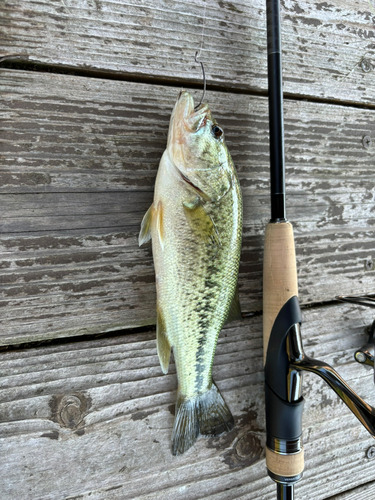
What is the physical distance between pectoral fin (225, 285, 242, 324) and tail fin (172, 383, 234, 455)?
0.19 meters

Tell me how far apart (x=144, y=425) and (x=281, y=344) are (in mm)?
450

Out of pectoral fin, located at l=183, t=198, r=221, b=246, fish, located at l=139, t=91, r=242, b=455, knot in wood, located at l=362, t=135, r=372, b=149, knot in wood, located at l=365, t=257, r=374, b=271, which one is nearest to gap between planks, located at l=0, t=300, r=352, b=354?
fish, located at l=139, t=91, r=242, b=455

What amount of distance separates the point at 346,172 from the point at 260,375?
764 mm

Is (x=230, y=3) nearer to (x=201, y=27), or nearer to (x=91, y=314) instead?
(x=201, y=27)

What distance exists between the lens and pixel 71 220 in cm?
99

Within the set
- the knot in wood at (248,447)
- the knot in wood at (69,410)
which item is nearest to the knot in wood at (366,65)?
the knot in wood at (248,447)

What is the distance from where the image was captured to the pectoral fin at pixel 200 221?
937 millimetres

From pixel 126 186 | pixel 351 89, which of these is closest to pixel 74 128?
pixel 126 186

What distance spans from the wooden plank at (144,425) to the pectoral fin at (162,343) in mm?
91

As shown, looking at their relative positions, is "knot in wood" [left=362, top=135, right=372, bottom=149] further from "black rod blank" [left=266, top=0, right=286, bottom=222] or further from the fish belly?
the fish belly

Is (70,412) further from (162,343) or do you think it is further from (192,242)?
(192,242)

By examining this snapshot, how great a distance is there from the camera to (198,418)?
1020 millimetres

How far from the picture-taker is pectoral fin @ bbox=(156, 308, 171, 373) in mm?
983

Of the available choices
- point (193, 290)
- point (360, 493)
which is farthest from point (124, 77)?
point (360, 493)
